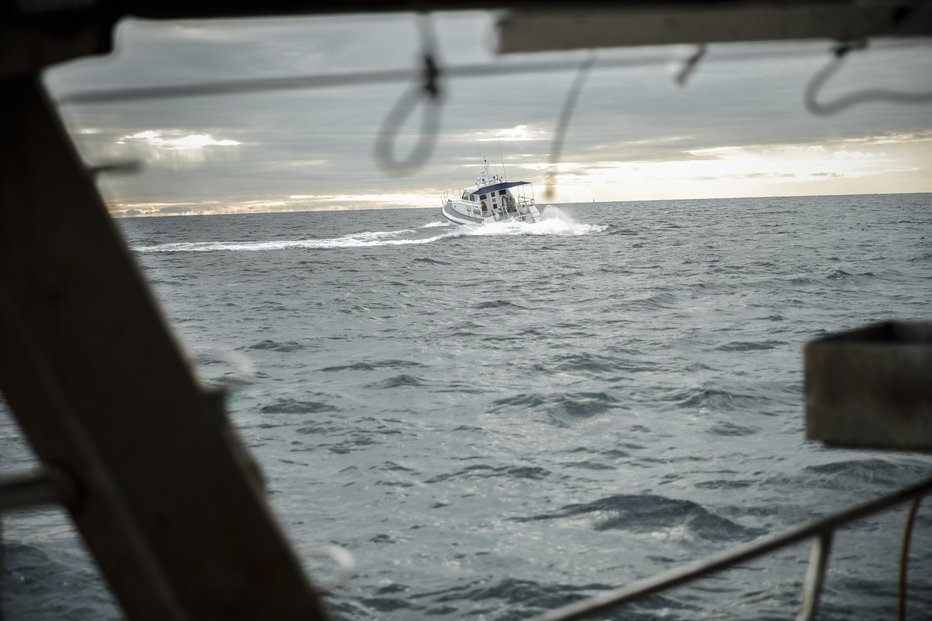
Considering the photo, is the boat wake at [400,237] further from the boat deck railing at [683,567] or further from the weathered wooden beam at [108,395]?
the weathered wooden beam at [108,395]

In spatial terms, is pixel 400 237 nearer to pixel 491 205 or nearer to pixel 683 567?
pixel 491 205

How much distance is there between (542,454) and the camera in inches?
535

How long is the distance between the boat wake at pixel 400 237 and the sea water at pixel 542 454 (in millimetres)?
34612

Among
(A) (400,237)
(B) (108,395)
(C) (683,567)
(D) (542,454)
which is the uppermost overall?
(B) (108,395)

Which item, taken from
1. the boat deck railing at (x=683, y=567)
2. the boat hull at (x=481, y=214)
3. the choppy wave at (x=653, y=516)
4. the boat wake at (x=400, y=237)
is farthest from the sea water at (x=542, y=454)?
the boat wake at (x=400, y=237)

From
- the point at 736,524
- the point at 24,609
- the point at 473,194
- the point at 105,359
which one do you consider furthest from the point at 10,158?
the point at 473,194

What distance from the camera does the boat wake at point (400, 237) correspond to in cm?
7300

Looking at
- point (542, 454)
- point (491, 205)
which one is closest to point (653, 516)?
point (542, 454)

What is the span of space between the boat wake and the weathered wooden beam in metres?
66.3

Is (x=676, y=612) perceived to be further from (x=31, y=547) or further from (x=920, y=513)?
(x=31, y=547)

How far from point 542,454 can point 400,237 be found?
7310 cm

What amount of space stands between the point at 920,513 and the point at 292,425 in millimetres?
10728

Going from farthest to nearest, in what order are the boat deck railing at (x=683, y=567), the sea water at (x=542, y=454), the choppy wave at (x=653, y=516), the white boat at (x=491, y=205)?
1. the white boat at (x=491, y=205)
2. the choppy wave at (x=653, y=516)
3. the sea water at (x=542, y=454)
4. the boat deck railing at (x=683, y=567)

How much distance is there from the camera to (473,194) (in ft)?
215
